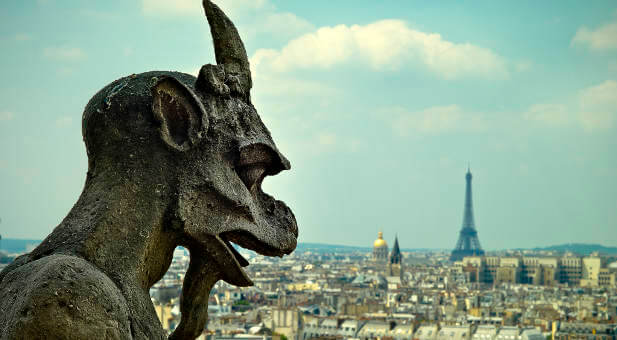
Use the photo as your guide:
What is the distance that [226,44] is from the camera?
184 cm

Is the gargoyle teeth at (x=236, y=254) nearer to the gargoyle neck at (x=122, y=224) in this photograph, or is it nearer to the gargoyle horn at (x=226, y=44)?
the gargoyle neck at (x=122, y=224)

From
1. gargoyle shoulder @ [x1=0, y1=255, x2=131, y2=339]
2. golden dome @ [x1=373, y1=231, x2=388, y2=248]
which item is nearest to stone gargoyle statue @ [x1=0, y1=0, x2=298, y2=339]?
gargoyle shoulder @ [x1=0, y1=255, x2=131, y2=339]

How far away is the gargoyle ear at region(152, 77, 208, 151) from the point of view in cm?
161

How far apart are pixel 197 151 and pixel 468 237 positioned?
109079 mm

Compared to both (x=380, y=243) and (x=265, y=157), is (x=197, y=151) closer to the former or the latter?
(x=265, y=157)

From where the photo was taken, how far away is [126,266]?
5.15ft

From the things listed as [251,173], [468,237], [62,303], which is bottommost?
[62,303]

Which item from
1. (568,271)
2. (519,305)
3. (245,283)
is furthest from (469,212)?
(245,283)

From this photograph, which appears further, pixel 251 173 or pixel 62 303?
pixel 251 173

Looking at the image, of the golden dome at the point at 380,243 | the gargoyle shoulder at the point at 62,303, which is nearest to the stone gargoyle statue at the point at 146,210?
the gargoyle shoulder at the point at 62,303

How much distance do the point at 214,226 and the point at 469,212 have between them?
107 metres

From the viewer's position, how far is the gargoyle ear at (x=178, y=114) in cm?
161

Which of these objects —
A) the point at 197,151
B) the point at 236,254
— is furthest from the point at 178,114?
the point at 236,254

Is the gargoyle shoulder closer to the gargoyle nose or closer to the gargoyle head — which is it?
the gargoyle head
